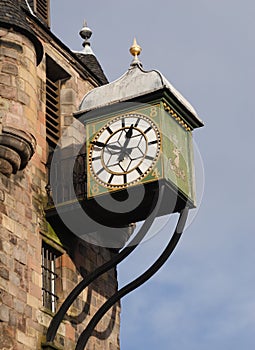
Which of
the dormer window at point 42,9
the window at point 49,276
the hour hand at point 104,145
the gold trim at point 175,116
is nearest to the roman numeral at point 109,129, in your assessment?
the hour hand at point 104,145

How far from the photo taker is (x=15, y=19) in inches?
771

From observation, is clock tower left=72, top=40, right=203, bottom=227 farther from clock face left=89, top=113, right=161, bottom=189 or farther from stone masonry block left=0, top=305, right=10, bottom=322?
stone masonry block left=0, top=305, right=10, bottom=322

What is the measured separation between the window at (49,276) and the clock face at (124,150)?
4.59ft

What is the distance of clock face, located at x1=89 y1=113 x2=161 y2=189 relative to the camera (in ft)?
62.6

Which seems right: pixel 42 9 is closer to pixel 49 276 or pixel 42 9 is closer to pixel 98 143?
pixel 98 143

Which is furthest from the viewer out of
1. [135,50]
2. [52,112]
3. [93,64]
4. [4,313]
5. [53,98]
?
[93,64]

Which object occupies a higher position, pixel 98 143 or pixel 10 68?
pixel 10 68

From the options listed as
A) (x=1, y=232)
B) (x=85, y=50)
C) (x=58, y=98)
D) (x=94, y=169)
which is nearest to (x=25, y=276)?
(x=1, y=232)

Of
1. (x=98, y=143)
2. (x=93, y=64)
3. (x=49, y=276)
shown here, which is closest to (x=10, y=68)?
(x=98, y=143)

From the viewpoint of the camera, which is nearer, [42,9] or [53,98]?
[53,98]

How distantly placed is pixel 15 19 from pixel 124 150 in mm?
2500

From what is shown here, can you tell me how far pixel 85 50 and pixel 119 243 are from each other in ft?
12.8

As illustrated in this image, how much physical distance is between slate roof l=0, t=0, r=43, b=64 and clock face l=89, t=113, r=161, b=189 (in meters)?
1.73

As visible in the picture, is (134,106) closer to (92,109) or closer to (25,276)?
(92,109)
